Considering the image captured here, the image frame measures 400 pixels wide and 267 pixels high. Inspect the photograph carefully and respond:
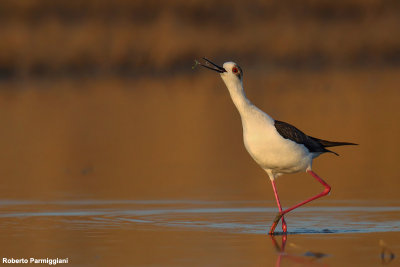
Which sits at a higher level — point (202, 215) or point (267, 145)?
point (267, 145)

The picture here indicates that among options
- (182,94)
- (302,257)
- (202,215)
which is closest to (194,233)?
(202,215)

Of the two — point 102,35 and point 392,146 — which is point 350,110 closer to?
point 392,146

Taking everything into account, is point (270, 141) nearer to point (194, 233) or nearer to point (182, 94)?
point (194, 233)

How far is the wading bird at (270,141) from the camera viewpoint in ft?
26.7

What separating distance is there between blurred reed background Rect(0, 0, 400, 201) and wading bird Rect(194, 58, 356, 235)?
166 centimetres

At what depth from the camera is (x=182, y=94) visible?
77.2ft

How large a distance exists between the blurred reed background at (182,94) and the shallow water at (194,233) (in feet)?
2.32

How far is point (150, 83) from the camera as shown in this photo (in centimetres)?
2756

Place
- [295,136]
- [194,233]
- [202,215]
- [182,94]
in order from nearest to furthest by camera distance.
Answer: [194,233], [295,136], [202,215], [182,94]

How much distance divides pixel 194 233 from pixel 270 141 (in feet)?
2.82

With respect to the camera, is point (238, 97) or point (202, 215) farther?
point (202, 215)

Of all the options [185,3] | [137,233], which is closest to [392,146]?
[137,233]

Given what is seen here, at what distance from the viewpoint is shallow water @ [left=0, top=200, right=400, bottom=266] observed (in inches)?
275

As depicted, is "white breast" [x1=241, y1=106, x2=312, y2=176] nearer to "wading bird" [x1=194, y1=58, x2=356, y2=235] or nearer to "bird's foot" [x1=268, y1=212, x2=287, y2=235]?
"wading bird" [x1=194, y1=58, x2=356, y2=235]
